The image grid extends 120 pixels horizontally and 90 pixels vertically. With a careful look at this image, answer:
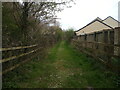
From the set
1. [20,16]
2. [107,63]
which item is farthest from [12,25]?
[107,63]

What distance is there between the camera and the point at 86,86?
12.0ft

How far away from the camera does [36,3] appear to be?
7.33 m

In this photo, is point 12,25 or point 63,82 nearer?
point 63,82

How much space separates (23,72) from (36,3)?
169 inches

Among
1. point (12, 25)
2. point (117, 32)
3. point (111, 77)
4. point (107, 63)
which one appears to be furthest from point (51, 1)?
point (111, 77)

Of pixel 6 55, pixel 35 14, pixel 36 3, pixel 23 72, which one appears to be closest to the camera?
pixel 6 55

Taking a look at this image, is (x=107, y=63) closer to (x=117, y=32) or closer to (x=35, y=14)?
(x=117, y=32)

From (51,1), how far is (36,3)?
0.92m

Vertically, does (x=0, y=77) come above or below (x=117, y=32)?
below

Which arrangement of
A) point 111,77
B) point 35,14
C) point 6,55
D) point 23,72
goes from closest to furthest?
point 6,55 → point 111,77 → point 23,72 → point 35,14

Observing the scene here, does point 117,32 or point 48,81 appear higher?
point 117,32

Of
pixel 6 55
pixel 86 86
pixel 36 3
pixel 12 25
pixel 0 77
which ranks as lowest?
pixel 86 86

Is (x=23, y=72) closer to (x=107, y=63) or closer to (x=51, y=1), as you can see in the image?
(x=107, y=63)

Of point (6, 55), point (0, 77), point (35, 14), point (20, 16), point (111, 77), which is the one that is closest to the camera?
point (0, 77)
